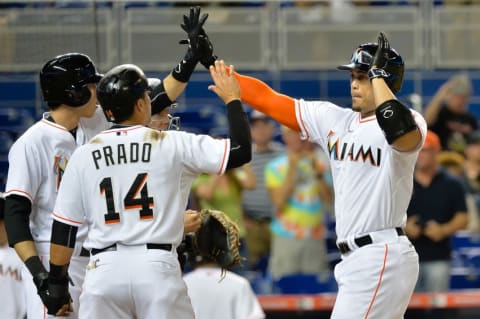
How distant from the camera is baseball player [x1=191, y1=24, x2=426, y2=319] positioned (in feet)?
17.2

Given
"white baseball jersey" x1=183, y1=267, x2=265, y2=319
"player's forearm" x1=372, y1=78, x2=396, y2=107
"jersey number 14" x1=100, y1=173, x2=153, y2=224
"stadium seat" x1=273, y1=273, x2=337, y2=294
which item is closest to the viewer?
"jersey number 14" x1=100, y1=173, x2=153, y2=224

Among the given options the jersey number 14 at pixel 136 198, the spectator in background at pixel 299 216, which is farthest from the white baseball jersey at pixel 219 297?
the spectator in background at pixel 299 216

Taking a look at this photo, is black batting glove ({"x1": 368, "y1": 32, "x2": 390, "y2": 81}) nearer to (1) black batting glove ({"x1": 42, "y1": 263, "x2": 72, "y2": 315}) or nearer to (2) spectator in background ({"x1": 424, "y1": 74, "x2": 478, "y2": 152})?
(1) black batting glove ({"x1": 42, "y1": 263, "x2": 72, "y2": 315})

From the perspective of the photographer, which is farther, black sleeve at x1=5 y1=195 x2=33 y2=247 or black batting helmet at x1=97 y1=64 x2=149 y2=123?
black sleeve at x1=5 y1=195 x2=33 y2=247

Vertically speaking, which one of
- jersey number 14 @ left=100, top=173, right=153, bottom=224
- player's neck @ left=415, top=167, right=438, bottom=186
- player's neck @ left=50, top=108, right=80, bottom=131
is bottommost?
player's neck @ left=415, top=167, right=438, bottom=186

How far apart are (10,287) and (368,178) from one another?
8.38ft

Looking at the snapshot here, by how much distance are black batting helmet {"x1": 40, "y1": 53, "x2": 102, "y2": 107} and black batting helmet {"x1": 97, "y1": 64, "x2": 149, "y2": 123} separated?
53 cm

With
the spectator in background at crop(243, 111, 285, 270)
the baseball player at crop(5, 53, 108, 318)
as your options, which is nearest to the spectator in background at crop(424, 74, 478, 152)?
the spectator in background at crop(243, 111, 285, 270)

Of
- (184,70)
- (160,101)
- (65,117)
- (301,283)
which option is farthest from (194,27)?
(301,283)

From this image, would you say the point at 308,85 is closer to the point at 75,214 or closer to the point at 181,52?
the point at 181,52

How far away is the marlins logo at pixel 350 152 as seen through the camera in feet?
17.3

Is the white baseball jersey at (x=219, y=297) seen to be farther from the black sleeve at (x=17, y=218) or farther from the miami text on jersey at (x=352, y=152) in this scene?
the black sleeve at (x=17, y=218)

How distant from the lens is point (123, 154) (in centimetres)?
470

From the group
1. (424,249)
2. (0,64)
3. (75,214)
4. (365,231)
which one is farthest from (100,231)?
(0,64)
